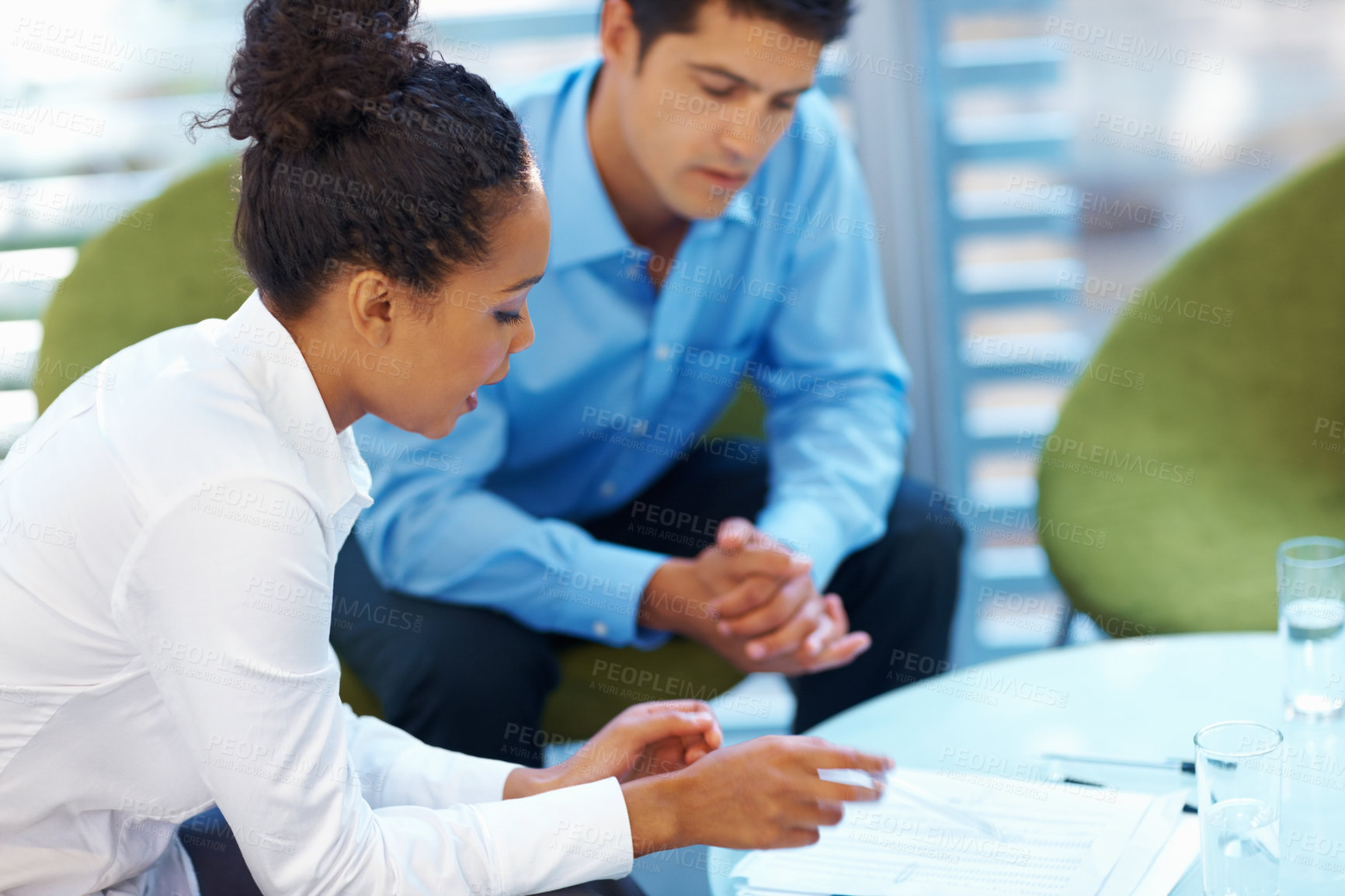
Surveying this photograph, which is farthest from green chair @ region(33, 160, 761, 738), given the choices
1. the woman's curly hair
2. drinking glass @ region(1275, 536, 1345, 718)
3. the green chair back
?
the woman's curly hair

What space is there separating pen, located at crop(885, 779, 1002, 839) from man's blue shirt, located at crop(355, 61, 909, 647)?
568 millimetres

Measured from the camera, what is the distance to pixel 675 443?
1.93m

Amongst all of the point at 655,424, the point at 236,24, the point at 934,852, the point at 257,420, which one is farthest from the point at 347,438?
the point at 236,24

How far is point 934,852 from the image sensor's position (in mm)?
1036

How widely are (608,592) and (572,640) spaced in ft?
0.45

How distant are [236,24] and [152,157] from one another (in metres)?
0.30

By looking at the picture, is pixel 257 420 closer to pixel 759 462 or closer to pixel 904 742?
pixel 904 742

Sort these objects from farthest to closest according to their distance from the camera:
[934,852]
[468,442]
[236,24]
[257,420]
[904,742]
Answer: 1. [236,24]
2. [468,442]
3. [904,742]
4. [934,852]
5. [257,420]

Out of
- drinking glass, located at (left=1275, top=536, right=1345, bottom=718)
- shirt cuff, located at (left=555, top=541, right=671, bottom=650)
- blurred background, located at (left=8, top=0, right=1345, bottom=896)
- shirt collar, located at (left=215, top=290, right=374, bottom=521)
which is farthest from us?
blurred background, located at (left=8, top=0, right=1345, bottom=896)

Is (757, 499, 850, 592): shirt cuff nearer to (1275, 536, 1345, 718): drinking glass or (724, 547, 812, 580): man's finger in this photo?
(724, 547, 812, 580): man's finger

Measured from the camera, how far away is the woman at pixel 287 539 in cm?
87

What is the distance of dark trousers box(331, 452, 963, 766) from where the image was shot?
155 cm

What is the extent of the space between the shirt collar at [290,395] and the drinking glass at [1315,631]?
0.88 m

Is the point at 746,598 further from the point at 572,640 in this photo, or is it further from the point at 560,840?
the point at 560,840
